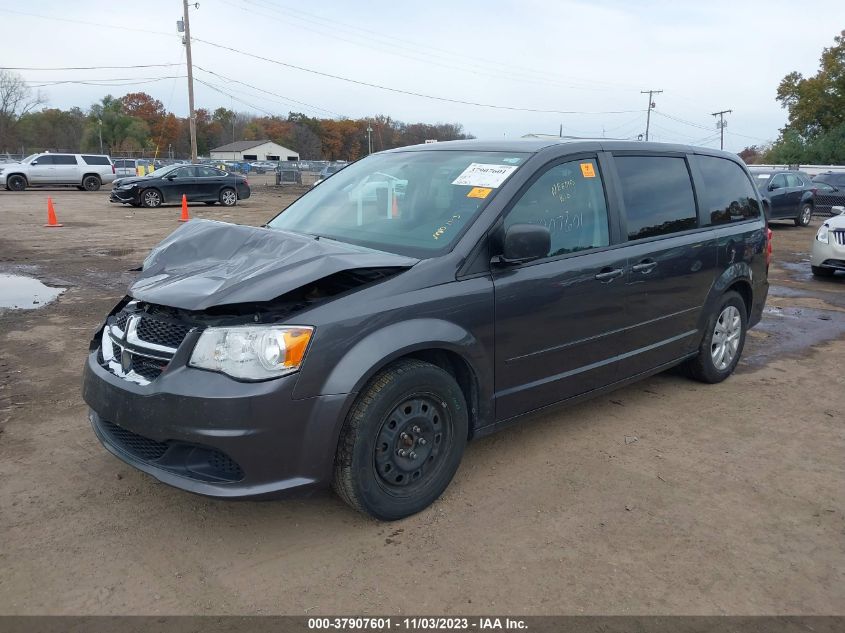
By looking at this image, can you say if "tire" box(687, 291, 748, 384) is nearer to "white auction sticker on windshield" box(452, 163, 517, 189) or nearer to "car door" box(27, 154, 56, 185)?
"white auction sticker on windshield" box(452, 163, 517, 189)

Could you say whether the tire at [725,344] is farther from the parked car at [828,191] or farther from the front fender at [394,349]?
the parked car at [828,191]

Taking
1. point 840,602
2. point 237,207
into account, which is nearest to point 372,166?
point 840,602

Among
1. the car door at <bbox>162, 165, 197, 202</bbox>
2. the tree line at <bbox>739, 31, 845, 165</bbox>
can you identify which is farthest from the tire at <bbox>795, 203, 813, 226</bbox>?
the tree line at <bbox>739, 31, 845, 165</bbox>

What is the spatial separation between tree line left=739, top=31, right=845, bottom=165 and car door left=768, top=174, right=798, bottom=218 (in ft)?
90.0

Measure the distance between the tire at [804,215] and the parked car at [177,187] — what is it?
60.4 feet

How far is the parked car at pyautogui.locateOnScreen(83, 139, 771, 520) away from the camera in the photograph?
9.47 ft

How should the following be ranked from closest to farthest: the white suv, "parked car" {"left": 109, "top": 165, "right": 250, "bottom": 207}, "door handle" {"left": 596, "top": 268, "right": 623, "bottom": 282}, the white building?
"door handle" {"left": 596, "top": 268, "right": 623, "bottom": 282} < "parked car" {"left": 109, "top": 165, "right": 250, "bottom": 207} < the white suv < the white building

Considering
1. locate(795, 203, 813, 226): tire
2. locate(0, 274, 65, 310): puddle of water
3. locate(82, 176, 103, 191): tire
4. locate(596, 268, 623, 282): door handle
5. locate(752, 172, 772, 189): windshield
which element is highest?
locate(752, 172, 772, 189): windshield

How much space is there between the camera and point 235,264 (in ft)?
11.0

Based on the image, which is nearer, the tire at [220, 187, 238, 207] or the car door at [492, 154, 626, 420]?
the car door at [492, 154, 626, 420]

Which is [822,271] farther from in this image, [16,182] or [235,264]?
[16,182]

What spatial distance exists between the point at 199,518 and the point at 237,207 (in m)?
22.0

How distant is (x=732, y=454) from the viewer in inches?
164
